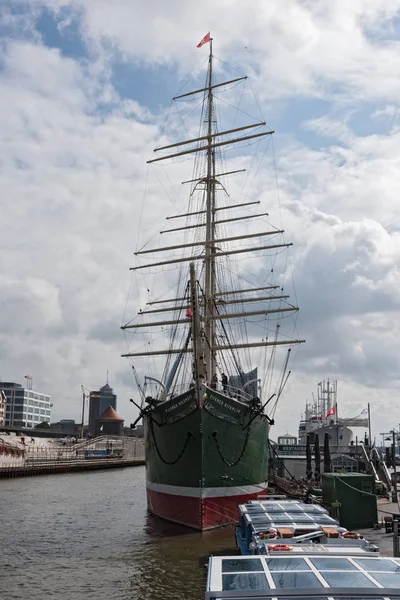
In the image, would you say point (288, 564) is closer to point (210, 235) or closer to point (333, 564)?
point (333, 564)

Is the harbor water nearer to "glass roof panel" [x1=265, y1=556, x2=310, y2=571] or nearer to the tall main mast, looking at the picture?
"glass roof panel" [x1=265, y1=556, x2=310, y2=571]

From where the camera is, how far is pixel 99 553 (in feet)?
70.5

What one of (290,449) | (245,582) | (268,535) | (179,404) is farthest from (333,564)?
(290,449)

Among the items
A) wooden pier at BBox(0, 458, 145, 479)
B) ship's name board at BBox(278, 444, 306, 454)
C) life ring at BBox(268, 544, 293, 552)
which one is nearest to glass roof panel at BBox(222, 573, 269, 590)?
life ring at BBox(268, 544, 293, 552)

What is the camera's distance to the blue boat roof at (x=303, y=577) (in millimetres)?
7887

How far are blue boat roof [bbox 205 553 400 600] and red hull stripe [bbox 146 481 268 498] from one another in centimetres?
1540

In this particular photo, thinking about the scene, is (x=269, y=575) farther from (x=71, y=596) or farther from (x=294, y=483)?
(x=294, y=483)

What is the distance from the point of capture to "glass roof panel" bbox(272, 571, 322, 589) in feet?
27.6

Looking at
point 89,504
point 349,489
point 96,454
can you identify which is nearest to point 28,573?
point 349,489

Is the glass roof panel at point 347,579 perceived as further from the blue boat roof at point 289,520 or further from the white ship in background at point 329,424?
the white ship in background at point 329,424

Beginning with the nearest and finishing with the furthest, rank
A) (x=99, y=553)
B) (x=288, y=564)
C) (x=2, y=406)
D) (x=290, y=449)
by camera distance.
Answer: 1. (x=288, y=564)
2. (x=99, y=553)
3. (x=290, y=449)
4. (x=2, y=406)

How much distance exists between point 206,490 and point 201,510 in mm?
823

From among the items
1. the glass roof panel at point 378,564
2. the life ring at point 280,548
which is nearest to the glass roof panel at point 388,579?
the glass roof panel at point 378,564

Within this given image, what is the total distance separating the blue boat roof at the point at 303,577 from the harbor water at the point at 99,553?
22.9 ft
